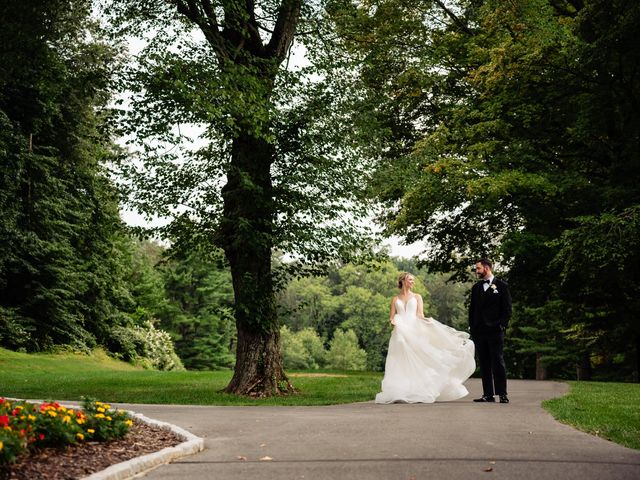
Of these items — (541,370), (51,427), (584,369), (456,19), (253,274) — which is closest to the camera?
(51,427)

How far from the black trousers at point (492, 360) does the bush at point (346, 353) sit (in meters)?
74.0

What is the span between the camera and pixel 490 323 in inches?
476

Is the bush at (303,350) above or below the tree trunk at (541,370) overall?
above

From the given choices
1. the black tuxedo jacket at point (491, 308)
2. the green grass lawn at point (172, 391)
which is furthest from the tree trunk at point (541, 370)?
the black tuxedo jacket at point (491, 308)

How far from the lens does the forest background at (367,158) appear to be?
578 inches

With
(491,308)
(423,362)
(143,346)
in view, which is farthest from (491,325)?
(143,346)

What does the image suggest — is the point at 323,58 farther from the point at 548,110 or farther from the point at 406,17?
the point at 406,17

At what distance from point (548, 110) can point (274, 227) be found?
39.9 ft

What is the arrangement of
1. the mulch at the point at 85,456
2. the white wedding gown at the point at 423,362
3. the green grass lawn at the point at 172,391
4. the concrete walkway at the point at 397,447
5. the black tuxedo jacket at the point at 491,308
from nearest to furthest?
the mulch at the point at 85,456 < the concrete walkway at the point at 397,447 < the black tuxedo jacket at the point at 491,308 < the white wedding gown at the point at 423,362 < the green grass lawn at the point at 172,391

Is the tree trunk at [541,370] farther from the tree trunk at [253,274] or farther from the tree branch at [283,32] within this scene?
the tree branch at [283,32]

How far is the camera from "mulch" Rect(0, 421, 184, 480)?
5383 millimetres

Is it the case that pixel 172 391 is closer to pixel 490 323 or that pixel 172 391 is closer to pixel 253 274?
pixel 253 274

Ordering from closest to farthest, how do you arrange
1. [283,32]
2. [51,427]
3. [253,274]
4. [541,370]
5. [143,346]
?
[51,427], [253,274], [283,32], [541,370], [143,346]

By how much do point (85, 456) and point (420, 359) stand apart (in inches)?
303
